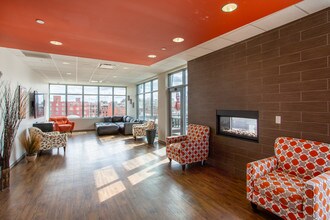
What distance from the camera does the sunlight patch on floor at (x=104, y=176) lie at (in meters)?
3.27

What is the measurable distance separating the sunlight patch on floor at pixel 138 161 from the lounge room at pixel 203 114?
1.2 inches

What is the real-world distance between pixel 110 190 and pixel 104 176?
0.66 m

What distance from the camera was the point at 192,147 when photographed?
12.9ft

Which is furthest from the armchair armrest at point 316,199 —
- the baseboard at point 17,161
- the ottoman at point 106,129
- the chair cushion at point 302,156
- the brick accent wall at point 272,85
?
the ottoman at point 106,129

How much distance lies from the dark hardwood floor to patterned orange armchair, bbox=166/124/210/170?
241mm

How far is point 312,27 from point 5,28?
4.44 metres

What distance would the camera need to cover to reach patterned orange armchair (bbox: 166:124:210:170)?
3854mm

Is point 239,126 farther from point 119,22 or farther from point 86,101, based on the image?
point 86,101

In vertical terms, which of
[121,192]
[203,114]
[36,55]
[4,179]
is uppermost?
[36,55]

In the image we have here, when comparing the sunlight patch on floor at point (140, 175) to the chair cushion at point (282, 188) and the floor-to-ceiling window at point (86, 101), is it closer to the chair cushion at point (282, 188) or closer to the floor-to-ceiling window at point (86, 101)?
the chair cushion at point (282, 188)

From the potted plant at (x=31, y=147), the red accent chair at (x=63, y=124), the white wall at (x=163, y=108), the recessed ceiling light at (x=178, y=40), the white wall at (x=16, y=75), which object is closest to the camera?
the recessed ceiling light at (x=178, y=40)

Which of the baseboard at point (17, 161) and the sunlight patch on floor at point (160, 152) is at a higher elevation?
the baseboard at point (17, 161)

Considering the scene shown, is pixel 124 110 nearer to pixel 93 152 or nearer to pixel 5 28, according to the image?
pixel 93 152

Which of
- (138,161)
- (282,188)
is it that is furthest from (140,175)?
(282,188)
